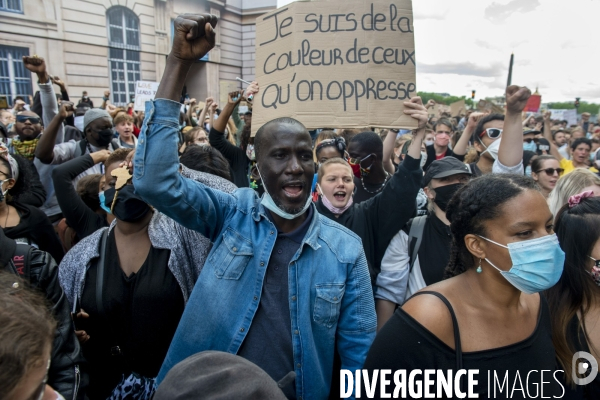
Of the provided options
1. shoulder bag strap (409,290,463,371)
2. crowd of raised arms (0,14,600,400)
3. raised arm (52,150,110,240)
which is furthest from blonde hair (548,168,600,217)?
raised arm (52,150,110,240)

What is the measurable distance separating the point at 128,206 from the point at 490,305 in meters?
1.88

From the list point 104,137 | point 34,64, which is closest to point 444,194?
point 104,137

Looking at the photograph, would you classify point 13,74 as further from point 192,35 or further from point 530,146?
point 192,35

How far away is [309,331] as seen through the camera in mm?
1765

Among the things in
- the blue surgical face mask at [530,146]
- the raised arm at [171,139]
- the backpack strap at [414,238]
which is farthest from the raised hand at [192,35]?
the blue surgical face mask at [530,146]

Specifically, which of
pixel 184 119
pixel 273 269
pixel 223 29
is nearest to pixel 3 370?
pixel 273 269

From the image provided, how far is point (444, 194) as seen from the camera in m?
2.84

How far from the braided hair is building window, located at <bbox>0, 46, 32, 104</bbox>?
718 inches

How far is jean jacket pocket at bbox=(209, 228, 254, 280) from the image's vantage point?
5.98ft

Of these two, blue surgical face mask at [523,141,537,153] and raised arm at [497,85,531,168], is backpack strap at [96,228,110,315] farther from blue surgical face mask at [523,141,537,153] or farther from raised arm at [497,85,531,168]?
blue surgical face mask at [523,141,537,153]

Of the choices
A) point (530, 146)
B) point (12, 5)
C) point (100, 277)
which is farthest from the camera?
point (12, 5)

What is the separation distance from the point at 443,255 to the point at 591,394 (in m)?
1.03

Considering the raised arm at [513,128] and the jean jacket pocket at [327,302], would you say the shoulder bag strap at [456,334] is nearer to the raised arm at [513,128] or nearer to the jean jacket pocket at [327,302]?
the jean jacket pocket at [327,302]

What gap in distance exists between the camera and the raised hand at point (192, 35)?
1.68 m
